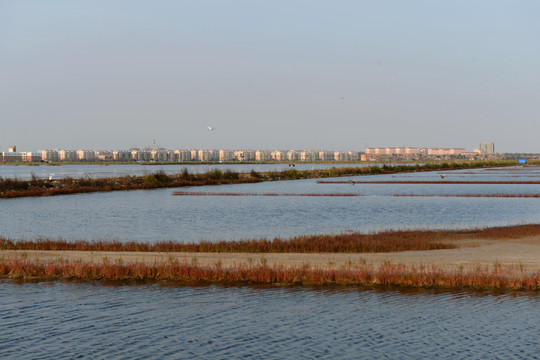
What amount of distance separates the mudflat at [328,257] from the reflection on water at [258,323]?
7.60 ft

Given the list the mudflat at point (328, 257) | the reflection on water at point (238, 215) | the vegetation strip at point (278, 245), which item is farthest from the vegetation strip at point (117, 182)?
the mudflat at point (328, 257)

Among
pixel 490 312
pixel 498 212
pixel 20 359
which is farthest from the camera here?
pixel 498 212

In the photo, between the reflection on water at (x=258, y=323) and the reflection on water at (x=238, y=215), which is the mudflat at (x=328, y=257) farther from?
the reflection on water at (x=238, y=215)

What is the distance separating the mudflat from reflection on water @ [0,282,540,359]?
2316 millimetres

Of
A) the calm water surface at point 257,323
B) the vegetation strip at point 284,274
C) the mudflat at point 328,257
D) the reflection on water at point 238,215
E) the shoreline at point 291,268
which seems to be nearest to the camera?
the calm water surface at point 257,323

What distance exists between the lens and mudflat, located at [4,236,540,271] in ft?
60.4

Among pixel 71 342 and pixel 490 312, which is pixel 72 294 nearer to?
pixel 71 342

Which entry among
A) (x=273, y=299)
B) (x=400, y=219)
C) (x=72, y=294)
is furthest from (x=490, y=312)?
(x=400, y=219)

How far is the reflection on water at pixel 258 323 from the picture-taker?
459 inches

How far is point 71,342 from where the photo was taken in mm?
12070

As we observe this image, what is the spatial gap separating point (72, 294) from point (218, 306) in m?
3.81

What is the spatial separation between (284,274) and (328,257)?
297cm

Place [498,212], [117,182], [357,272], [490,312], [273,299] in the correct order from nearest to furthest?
[490,312]
[273,299]
[357,272]
[498,212]
[117,182]

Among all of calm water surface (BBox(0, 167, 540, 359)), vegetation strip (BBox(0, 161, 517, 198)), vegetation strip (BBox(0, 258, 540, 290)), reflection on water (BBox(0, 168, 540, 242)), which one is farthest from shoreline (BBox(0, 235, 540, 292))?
vegetation strip (BBox(0, 161, 517, 198))
